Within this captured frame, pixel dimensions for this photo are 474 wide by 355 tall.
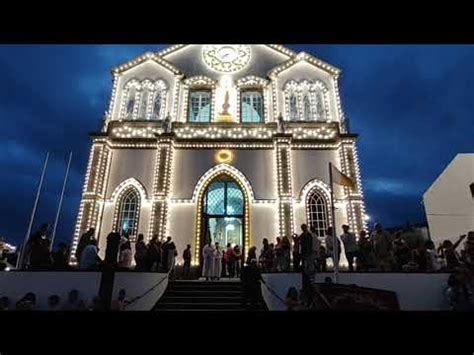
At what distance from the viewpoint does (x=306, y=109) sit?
19.7 m

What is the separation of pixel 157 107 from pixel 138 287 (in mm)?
12038

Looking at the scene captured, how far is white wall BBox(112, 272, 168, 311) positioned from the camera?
10117mm

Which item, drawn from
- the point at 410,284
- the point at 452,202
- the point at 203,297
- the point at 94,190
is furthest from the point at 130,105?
the point at 452,202

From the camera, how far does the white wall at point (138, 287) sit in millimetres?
10117

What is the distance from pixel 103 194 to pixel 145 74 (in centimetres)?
802

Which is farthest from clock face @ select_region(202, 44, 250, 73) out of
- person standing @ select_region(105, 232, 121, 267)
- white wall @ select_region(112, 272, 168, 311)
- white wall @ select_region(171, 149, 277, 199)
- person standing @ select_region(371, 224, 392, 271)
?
person standing @ select_region(105, 232, 121, 267)

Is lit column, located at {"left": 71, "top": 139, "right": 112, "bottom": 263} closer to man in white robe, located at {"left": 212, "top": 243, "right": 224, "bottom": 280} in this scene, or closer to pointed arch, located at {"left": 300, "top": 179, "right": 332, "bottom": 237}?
man in white robe, located at {"left": 212, "top": 243, "right": 224, "bottom": 280}

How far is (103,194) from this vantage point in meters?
17.0

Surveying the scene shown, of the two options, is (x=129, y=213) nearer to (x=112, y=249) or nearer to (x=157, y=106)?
(x=157, y=106)

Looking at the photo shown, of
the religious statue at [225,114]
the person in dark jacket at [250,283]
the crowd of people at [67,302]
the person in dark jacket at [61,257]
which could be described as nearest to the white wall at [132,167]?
the religious statue at [225,114]

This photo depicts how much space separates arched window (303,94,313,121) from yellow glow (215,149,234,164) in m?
4.95

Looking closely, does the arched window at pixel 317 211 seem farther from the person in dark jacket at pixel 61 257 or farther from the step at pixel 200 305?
the person in dark jacket at pixel 61 257
